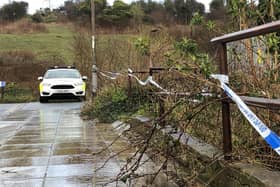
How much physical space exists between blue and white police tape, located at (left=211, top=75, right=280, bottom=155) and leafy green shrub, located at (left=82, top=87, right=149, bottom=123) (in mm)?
6689

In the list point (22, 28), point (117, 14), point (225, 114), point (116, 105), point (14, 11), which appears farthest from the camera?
point (14, 11)

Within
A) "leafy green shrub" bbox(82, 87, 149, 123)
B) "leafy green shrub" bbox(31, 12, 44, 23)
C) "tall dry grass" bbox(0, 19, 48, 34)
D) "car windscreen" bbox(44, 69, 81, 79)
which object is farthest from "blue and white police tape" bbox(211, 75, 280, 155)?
"leafy green shrub" bbox(31, 12, 44, 23)

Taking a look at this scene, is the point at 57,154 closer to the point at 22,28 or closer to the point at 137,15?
the point at 137,15

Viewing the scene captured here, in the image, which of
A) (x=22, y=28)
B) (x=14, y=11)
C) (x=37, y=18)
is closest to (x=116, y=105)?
(x=22, y=28)

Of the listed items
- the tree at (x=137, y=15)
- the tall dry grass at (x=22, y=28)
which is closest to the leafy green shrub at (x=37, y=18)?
the tall dry grass at (x=22, y=28)

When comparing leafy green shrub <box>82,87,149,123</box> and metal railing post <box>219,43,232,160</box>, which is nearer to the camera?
metal railing post <box>219,43,232,160</box>

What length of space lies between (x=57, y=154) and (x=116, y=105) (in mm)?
5526

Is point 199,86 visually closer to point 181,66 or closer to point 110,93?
point 181,66

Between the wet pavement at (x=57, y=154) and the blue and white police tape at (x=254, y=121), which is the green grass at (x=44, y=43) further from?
the blue and white police tape at (x=254, y=121)

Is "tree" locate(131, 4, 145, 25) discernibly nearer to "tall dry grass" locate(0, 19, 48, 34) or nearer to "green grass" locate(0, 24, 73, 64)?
"green grass" locate(0, 24, 73, 64)

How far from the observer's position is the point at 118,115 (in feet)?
41.8

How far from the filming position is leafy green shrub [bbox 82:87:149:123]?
A: 12.6m

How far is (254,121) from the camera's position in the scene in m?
4.39

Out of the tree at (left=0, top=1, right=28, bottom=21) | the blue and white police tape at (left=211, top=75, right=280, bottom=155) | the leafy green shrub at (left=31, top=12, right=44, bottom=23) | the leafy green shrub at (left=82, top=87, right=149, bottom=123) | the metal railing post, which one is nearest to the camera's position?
the blue and white police tape at (left=211, top=75, right=280, bottom=155)
